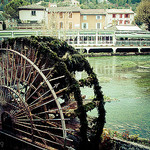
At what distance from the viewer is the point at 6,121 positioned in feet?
28.5

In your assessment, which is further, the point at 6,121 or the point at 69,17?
the point at 69,17

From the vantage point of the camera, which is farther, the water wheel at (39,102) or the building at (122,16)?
the building at (122,16)

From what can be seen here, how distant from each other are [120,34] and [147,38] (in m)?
5.44

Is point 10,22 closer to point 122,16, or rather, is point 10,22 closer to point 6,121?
point 122,16

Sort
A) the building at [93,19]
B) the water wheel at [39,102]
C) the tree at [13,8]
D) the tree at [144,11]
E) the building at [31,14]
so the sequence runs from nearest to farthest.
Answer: the water wheel at [39,102]
the building at [31,14]
the tree at [144,11]
the building at [93,19]
the tree at [13,8]

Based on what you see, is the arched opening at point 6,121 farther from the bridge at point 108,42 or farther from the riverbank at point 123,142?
the bridge at point 108,42

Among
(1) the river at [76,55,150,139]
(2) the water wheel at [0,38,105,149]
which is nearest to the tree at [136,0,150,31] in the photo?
(1) the river at [76,55,150,139]

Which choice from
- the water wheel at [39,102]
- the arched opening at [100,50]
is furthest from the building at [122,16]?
the water wheel at [39,102]

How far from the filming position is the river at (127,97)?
11.6 meters

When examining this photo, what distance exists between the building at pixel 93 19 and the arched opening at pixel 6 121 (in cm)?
5205

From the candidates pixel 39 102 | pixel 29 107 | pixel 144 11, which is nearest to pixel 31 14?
pixel 144 11

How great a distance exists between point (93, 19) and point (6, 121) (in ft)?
176

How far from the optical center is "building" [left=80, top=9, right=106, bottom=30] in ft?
192

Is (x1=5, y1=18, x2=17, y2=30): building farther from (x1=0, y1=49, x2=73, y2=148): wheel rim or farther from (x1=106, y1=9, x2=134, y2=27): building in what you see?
(x1=0, y1=49, x2=73, y2=148): wheel rim
